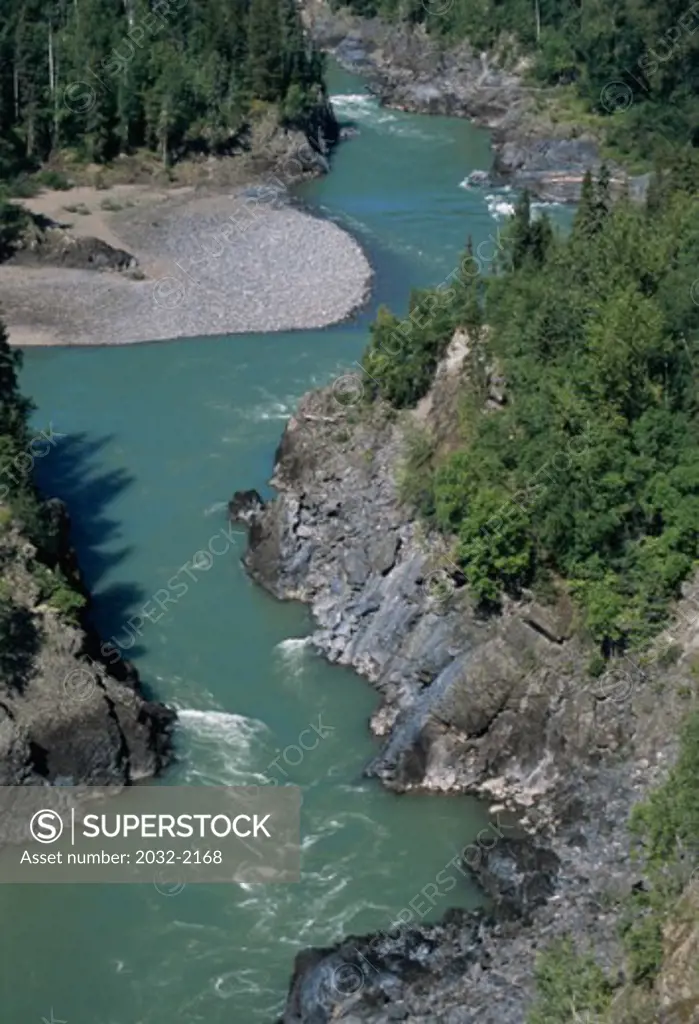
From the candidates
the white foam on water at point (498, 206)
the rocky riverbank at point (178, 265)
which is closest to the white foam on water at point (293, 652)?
the rocky riverbank at point (178, 265)

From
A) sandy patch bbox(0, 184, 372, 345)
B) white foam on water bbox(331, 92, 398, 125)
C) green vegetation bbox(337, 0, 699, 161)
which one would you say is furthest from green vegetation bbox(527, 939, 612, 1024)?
white foam on water bbox(331, 92, 398, 125)

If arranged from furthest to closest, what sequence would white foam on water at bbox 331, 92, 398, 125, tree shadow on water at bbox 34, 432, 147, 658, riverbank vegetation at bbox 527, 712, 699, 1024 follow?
white foam on water at bbox 331, 92, 398, 125 < tree shadow on water at bbox 34, 432, 147, 658 < riverbank vegetation at bbox 527, 712, 699, 1024

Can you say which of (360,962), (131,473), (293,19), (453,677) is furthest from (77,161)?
(360,962)

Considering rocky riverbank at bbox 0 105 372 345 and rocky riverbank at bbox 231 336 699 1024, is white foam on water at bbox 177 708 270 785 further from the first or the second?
rocky riverbank at bbox 0 105 372 345

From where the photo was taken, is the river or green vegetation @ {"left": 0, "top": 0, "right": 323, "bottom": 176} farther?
green vegetation @ {"left": 0, "top": 0, "right": 323, "bottom": 176}

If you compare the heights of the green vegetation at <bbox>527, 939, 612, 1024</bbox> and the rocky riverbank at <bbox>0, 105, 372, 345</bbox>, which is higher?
the green vegetation at <bbox>527, 939, 612, 1024</bbox>

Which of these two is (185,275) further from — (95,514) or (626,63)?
(626,63)

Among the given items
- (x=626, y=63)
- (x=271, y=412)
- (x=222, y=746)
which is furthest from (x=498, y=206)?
(x=222, y=746)

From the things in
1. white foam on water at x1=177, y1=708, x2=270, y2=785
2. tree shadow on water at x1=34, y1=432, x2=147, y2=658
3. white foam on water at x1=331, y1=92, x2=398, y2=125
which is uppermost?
white foam on water at x1=177, y1=708, x2=270, y2=785
